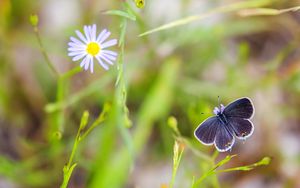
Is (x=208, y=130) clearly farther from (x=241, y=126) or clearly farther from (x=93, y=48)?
(x=93, y=48)

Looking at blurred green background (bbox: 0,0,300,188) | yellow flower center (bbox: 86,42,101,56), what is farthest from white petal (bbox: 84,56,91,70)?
blurred green background (bbox: 0,0,300,188)

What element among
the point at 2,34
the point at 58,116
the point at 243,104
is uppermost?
the point at 2,34

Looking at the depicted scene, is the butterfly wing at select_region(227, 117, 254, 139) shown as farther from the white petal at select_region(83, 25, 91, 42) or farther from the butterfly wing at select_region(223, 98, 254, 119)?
the white petal at select_region(83, 25, 91, 42)

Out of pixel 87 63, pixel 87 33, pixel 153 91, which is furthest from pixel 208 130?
pixel 153 91

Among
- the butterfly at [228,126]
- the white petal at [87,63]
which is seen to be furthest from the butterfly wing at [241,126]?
the white petal at [87,63]

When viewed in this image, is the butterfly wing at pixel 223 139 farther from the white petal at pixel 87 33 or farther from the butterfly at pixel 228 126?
the white petal at pixel 87 33

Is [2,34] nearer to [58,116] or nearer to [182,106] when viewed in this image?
[58,116]

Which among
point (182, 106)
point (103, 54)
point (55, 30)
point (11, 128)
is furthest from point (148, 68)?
point (103, 54)
